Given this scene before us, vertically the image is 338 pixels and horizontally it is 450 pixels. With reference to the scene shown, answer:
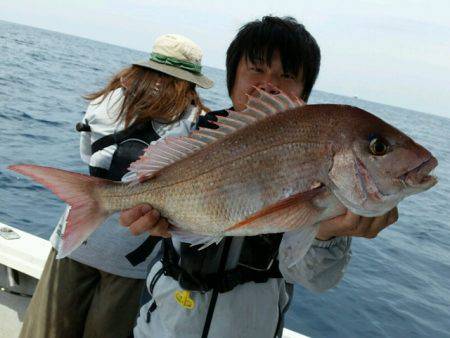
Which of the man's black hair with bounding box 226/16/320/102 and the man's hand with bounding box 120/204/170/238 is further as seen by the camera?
the man's black hair with bounding box 226/16/320/102

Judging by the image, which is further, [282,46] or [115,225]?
[115,225]

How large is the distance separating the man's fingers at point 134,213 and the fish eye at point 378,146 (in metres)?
1.04

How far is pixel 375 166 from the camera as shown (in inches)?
73.0

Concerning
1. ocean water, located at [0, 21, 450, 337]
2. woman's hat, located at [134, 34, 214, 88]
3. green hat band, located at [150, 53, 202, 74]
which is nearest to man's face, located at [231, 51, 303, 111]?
woman's hat, located at [134, 34, 214, 88]

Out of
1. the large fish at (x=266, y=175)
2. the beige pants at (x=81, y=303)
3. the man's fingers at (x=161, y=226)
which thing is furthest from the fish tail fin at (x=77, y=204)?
the beige pants at (x=81, y=303)

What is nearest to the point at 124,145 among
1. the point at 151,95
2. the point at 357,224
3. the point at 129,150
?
the point at 129,150

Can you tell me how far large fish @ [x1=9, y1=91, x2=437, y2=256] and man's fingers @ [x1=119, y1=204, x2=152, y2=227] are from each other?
30 mm

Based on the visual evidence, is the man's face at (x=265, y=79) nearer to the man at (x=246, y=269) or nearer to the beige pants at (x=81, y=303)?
the man at (x=246, y=269)

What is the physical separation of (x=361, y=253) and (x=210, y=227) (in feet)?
26.7

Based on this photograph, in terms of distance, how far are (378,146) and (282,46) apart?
3.52 ft

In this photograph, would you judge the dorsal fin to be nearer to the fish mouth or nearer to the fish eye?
the fish eye

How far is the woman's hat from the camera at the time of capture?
3.59 meters

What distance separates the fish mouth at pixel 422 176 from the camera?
5.81 ft

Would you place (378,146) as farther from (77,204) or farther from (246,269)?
(77,204)
